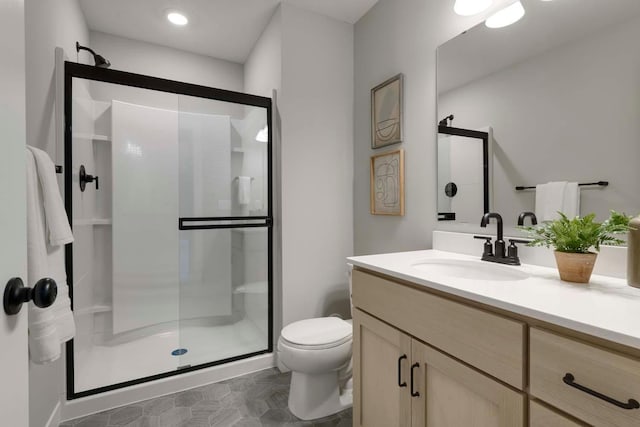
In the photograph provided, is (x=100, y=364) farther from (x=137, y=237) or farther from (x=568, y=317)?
(x=568, y=317)

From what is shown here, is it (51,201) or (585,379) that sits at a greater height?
(51,201)

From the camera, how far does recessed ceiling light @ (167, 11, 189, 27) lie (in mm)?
2227

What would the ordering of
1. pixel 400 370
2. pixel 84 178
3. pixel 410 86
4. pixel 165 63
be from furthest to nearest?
pixel 165 63, pixel 84 178, pixel 410 86, pixel 400 370

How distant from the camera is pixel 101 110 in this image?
213 cm

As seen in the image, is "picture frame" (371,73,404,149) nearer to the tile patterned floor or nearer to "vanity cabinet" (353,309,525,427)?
"vanity cabinet" (353,309,525,427)

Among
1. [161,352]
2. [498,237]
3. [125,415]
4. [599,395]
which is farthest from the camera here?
[161,352]

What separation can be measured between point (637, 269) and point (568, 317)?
0.44 meters

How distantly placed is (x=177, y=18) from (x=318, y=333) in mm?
2467

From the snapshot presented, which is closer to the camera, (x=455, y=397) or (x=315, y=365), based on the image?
(x=455, y=397)

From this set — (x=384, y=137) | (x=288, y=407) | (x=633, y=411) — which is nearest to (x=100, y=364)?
(x=288, y=407)

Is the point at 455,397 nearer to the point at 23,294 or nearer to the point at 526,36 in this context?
the point at 23,294

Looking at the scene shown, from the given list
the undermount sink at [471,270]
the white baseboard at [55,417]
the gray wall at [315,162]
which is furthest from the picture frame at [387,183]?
the white baseboard at [55,417]

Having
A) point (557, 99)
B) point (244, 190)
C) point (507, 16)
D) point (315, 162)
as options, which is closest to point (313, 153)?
point (315, 162)

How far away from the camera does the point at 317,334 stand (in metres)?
1.67
